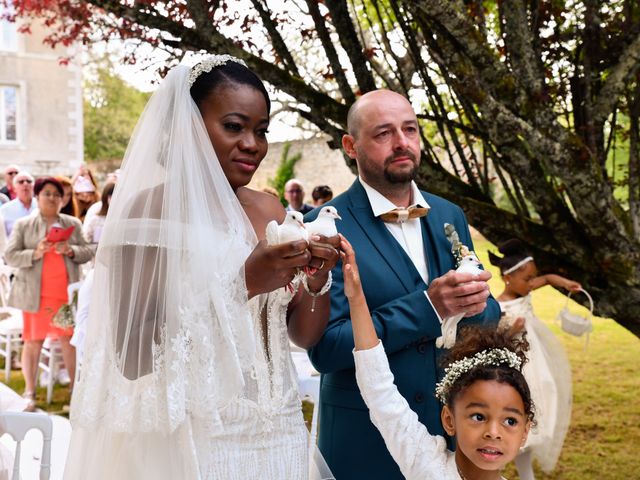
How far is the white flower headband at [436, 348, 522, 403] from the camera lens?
2.35 metres

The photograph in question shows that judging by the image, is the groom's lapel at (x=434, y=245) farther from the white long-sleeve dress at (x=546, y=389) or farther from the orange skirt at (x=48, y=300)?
the orange skirt at (x=48, y=300)

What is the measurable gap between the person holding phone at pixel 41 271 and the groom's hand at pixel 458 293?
18.4 ft

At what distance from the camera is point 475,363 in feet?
7.72

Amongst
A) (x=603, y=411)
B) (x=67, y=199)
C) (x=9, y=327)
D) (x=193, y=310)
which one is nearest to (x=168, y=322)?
(x=193, y=310)

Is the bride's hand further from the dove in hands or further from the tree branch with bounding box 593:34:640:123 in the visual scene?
the tree branch with bounding box 593:34:640:123

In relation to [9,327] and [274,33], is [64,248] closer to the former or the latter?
[9,327]

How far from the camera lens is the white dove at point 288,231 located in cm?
202

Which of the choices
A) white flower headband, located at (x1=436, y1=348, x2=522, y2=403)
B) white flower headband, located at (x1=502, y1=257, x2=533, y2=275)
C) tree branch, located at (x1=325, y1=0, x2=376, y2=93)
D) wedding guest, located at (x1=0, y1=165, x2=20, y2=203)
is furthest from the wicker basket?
wedding guest, located at (x1=0, y1=165, x2=20, y2=203)

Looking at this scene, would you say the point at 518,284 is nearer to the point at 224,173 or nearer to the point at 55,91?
the point at 224,173

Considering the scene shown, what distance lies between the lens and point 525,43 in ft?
13.5

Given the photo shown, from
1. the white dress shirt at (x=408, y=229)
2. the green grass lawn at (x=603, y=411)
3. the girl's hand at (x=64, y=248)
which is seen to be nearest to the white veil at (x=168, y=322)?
the white dress shirt at (x=408, y=229)

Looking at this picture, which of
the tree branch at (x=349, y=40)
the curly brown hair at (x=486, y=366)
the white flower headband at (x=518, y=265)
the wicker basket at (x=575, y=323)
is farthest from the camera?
the wicker basket at (x=575, y=323)

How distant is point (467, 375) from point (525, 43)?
7.82 ft

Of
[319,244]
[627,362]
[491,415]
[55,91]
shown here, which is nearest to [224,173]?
[319,244]
